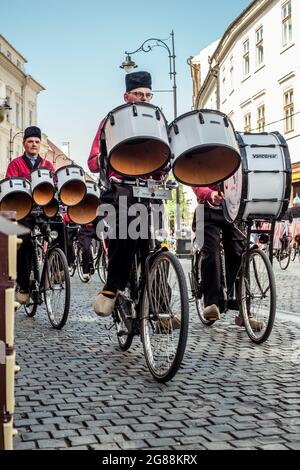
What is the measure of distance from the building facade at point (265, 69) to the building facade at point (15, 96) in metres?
23.7

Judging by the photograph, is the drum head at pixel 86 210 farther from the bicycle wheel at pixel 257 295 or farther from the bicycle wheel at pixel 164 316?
the bicycle wheel at pixel 164 316

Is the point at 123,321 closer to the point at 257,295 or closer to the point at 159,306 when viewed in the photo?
the point at 159,306

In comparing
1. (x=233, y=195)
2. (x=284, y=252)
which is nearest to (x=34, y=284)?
(x=233, y=195)

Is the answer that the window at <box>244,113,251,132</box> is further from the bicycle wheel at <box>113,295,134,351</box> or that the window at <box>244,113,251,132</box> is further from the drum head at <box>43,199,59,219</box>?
the bicycle wheel at <box>113,295,134,351</box>

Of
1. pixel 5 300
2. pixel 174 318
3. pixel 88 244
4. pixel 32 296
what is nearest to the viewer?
pixel 5 300

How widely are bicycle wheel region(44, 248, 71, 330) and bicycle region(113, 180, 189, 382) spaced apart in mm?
1509

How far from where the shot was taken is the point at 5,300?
2.06 m

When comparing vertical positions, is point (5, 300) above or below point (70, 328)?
above

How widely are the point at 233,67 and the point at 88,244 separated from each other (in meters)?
22.2

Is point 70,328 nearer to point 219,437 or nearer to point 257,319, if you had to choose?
point 257,319

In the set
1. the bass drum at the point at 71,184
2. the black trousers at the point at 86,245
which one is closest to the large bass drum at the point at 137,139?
the bass drum at the point at 71,184

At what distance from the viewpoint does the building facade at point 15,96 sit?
5344cm

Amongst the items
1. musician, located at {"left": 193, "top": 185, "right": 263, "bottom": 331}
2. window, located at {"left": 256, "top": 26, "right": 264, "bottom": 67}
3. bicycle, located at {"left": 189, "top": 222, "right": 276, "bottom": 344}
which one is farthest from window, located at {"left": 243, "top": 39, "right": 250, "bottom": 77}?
bicycle, located at {"left": 189, "top": 222, "right": 276, "bottom": 344}
